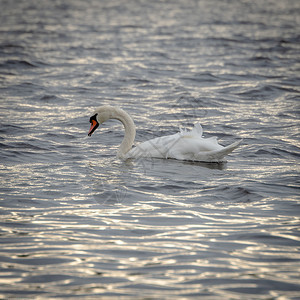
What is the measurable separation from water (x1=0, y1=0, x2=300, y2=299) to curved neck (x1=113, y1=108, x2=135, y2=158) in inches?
11.1

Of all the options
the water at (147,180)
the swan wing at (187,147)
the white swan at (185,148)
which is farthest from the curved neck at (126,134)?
the swan wing at (187,147)

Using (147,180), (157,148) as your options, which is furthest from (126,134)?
(147,180)

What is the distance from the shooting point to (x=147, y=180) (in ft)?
29.1

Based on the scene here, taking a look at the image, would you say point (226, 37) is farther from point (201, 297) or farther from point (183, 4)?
point (201, 297)

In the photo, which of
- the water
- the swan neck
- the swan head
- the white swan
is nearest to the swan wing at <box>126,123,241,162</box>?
the white swan

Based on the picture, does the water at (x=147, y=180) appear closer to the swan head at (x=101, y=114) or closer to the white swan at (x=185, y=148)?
the white swan at (x=185, y=148)

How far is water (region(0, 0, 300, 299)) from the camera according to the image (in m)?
5.59

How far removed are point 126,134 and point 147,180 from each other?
2131 mm

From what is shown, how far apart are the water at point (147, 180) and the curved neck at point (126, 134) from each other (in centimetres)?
28

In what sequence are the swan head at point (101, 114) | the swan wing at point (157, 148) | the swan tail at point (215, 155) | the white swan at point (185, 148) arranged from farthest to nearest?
the swan head at point (101, 114), the swan wing at point (157, 148), the white swan at point (185, 148), the swan tail at point (215, 155)

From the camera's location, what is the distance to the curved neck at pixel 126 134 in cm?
1058

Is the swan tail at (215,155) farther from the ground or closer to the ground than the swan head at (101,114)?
closer to the ground

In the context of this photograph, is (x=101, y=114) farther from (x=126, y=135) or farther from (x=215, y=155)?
(x=215, y=155)

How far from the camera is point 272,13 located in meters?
37.6
